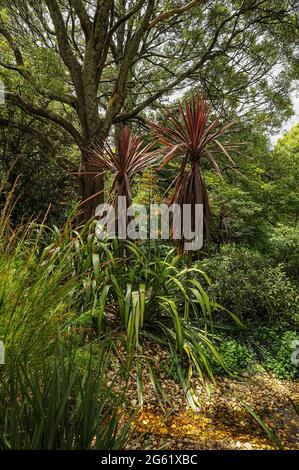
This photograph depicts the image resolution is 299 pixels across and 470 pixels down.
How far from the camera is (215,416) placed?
1.99 metres

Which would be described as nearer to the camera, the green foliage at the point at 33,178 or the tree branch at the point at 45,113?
the tree branch at the point at 45,113

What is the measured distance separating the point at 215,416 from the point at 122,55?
19.7 ft

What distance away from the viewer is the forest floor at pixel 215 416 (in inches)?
67.0

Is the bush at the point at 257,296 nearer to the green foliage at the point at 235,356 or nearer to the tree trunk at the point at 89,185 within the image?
the green foliage at the point at 235,356

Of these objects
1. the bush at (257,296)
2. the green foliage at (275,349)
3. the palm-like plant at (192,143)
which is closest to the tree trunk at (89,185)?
the palm-like plant at (192,143)

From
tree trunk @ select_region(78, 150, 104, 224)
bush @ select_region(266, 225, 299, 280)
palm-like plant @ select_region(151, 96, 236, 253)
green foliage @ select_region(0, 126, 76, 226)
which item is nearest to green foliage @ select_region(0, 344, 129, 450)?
palm-like plant @ select_region(151, 96, 236, 253)

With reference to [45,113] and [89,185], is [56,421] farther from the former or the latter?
[45,113]

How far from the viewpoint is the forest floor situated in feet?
5.58

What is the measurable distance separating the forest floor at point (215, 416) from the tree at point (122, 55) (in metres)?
2.34

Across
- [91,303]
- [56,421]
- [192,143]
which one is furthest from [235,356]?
[56,421]

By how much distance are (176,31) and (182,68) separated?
76 centimetres

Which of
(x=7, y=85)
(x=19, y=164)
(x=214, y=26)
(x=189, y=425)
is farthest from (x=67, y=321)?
(x=214, y=26)

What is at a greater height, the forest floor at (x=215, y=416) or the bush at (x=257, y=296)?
the bush at (x=257, y=296)

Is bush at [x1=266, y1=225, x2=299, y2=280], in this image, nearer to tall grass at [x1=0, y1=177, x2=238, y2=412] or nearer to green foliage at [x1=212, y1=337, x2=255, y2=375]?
tall grass at [x1=0, y1=177, x2=238, y2=412]
